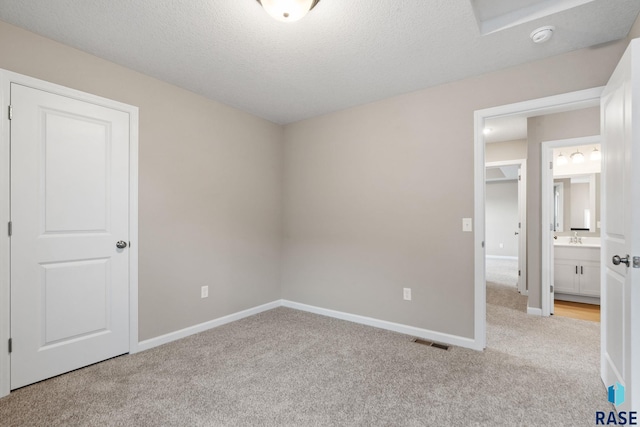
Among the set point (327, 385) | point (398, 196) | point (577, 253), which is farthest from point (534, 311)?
point (327, 385)

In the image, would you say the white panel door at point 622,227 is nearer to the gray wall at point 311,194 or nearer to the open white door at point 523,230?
the gray wall at point 311,194

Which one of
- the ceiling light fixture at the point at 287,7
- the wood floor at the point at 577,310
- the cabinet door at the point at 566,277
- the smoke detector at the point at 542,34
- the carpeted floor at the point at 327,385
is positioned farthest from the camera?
the cabinet door at the point at 566,277

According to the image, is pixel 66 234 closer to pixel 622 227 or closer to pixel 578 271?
pixel 622 227

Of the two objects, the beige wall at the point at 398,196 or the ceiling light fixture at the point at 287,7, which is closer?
the ceiling light fixture at the point at 287,7

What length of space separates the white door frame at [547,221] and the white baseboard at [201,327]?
3.32m

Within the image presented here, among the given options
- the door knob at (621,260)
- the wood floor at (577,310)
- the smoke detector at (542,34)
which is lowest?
the wood floor at (577,310)

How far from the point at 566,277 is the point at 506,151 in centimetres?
206

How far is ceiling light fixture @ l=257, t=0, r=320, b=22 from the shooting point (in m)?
1.68

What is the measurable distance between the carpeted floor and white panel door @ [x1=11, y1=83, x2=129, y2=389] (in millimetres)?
240

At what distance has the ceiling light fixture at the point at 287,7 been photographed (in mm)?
1682

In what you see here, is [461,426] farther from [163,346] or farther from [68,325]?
[68,325]

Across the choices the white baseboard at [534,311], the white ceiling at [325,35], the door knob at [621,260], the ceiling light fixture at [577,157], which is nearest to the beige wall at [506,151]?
the ceiling light fixture at [577,157]

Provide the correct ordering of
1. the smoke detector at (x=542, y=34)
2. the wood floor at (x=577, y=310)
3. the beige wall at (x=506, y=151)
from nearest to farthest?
the smoke detector at (x=542, y=34) < the wood floor at (x=577, y=310) < the beige wall at (x=506, y=151)

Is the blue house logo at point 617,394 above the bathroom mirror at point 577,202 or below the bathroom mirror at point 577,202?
below
